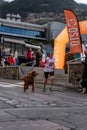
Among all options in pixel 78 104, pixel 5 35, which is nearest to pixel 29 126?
pixel 78 104

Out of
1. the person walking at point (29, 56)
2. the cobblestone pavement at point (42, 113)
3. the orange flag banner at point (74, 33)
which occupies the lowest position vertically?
the cobblestone pavement at point (42, 113)

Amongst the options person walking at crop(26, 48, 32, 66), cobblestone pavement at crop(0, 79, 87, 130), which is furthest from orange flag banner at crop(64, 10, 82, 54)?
cobblestone pavement at crop(0, 79, 87, 130)

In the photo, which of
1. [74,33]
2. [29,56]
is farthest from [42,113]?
[29,56]

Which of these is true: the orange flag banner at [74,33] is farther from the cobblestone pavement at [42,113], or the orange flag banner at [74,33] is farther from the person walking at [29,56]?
the cobblestone pavement at [42,113]

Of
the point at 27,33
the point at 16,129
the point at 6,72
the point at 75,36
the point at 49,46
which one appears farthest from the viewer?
the point at 27,33

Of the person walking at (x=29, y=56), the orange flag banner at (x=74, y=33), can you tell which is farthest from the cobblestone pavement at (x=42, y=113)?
the person walking at (x=29, y=56)

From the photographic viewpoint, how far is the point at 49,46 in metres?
46.6

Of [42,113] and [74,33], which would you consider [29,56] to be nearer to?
[74,33]

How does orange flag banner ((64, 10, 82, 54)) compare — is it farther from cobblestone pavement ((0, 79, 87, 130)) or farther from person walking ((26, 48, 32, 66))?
cobblestone pavement ((0, 79, 87, 130))

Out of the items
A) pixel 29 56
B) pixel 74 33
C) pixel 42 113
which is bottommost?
pixel 42 113

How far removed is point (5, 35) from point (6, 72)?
23.7 m

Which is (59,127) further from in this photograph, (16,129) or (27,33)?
(27,33)

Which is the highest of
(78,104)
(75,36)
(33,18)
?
(33,18)

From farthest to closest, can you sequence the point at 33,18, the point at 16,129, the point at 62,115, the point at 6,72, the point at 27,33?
the point at 33,18, the point at 27,33, the point at 6,72, the point at 62,115, the point at 16,129
